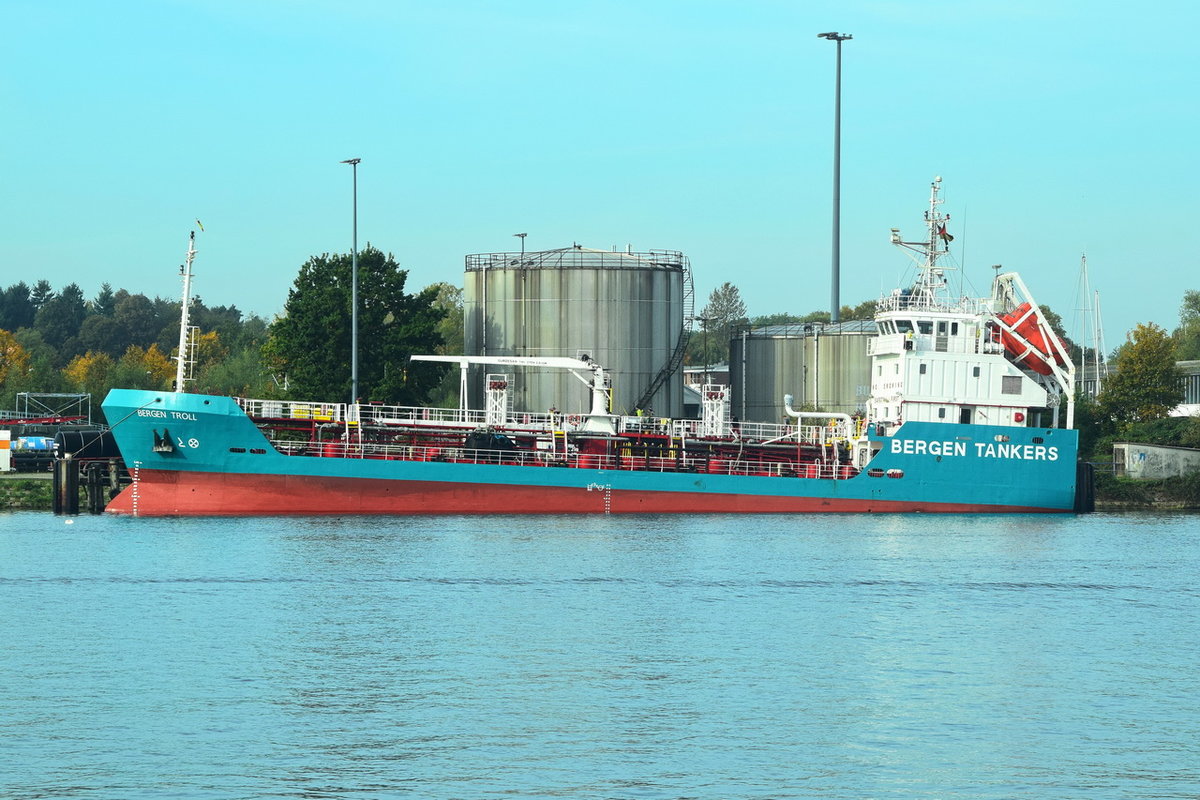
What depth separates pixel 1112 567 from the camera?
40.8 m

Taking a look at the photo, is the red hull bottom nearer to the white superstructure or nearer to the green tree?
the white superstructure

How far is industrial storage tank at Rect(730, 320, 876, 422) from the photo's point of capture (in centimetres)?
7556

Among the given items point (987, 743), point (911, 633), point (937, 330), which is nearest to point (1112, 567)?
point (911, 633)

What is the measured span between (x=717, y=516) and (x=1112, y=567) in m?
16.4

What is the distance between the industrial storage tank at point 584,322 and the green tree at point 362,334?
334 cm

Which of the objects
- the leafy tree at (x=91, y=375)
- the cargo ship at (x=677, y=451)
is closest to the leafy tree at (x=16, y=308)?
A: the leafy tree at (x=91, y=375)

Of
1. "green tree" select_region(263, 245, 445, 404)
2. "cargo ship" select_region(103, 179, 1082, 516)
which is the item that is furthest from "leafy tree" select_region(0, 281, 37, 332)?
"cargo ship" select_region(103, 179, 1082, 516)

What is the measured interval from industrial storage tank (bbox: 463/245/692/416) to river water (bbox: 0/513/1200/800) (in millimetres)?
28536

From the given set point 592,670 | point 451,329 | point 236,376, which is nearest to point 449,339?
point 451,329

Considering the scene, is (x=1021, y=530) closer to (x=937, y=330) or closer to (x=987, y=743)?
(x=937, y=330)

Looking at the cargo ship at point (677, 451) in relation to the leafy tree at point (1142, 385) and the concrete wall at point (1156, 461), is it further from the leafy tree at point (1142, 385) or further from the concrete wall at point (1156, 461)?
the leafy tree at point (1142, 385)

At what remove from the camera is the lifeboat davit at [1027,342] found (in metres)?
57.2

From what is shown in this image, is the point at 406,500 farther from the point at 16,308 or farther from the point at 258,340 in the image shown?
the point at 16,308

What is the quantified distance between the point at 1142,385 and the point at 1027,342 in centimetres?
2710
